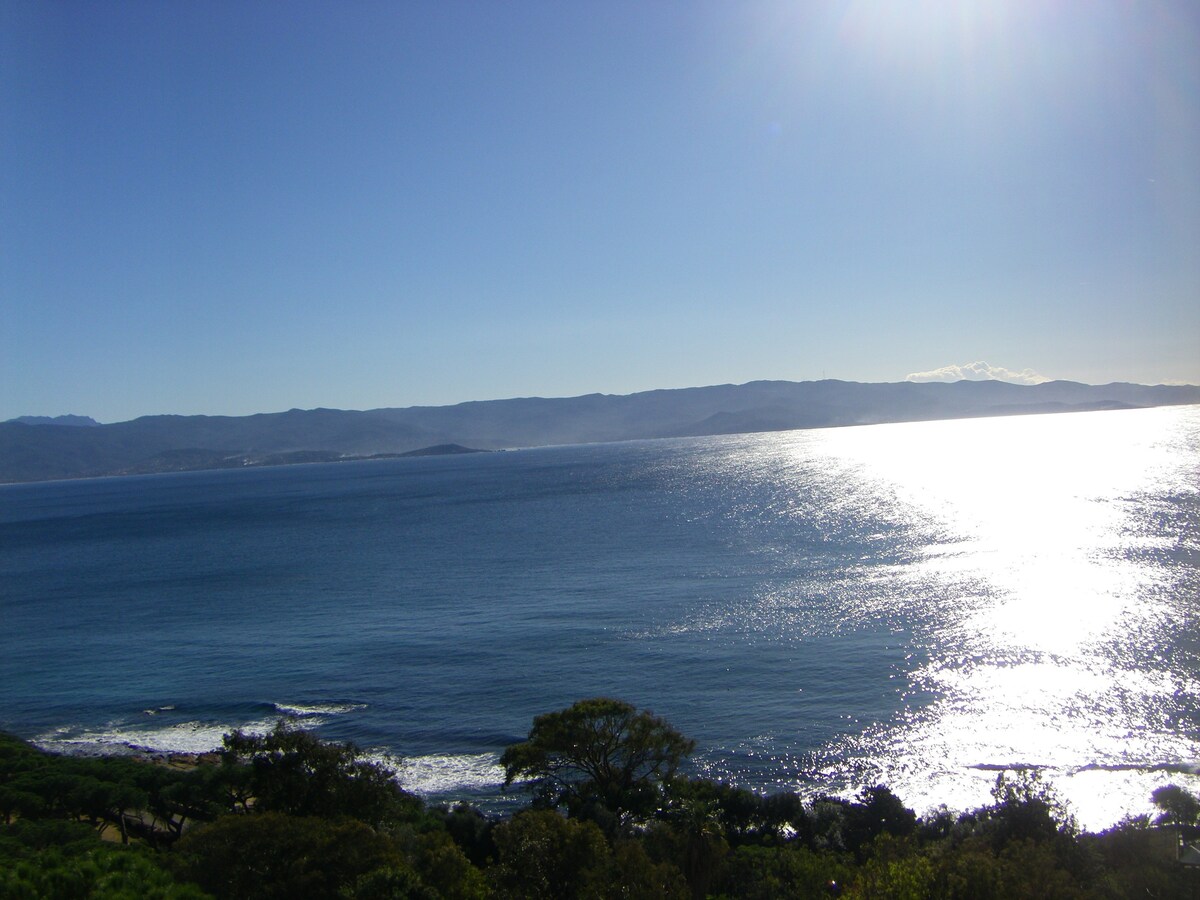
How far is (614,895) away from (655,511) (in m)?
76.1

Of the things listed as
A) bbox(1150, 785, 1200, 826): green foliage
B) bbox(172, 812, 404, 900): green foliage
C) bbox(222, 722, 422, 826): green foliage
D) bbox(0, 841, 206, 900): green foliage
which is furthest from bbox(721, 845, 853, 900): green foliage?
bbox(0, 841, 206, 900): green foliage

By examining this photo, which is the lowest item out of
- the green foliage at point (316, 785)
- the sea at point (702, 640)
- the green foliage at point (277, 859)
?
the sea at point (702, 640)

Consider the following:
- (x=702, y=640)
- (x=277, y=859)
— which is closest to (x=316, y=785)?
(x=277, y=859)

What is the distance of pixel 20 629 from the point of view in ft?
160

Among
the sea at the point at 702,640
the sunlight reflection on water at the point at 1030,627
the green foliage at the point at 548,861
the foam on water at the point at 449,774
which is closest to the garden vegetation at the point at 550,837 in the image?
the green foliage at the point at 548,861

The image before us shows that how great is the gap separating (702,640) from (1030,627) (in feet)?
48.0

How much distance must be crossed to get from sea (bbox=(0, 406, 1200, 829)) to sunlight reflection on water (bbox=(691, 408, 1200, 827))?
0.51ft

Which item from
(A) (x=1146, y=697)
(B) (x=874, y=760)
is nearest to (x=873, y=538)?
(A) (x=1146, y=697)

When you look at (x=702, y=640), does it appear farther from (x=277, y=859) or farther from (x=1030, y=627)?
(x=277, y=859)

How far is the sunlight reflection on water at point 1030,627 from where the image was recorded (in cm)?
2373

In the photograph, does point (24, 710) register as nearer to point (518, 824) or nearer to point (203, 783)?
point (203, 783)

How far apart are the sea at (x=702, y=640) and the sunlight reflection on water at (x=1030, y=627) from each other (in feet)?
0.51

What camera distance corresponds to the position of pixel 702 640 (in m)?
37.1

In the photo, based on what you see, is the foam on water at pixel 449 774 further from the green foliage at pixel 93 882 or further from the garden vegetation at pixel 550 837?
the green foliage at pixel 93 882
